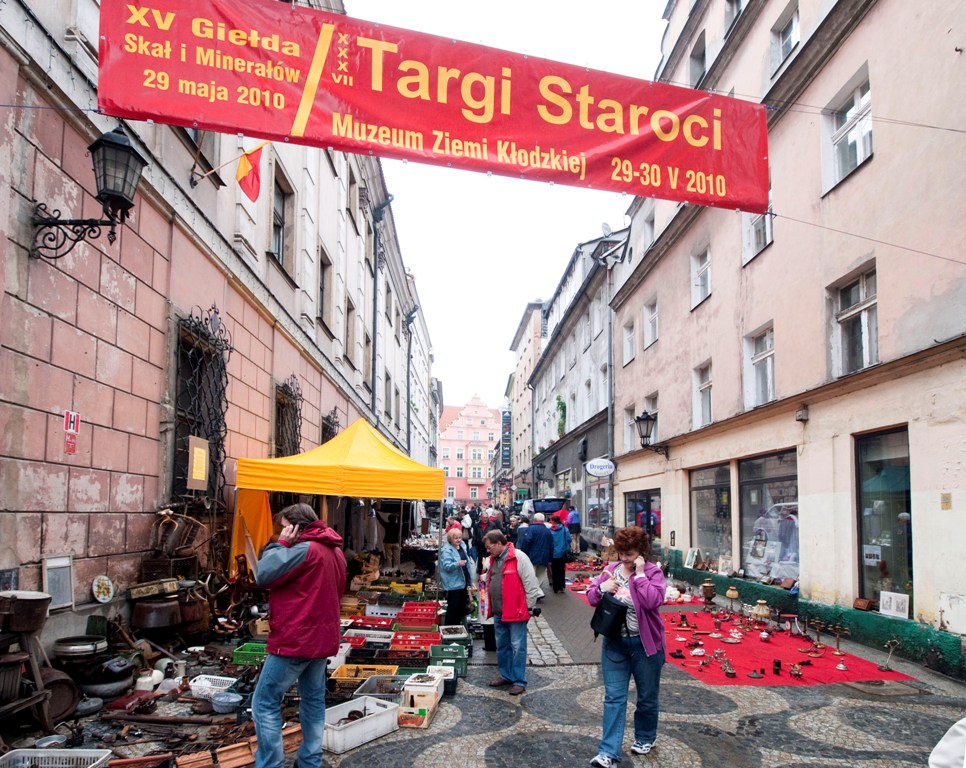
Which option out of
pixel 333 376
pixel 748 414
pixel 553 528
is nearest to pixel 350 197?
pixel 333 376

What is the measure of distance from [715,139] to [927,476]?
4659mm

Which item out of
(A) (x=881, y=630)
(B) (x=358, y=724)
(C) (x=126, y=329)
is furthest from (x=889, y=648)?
(C) (x=126, y=329)

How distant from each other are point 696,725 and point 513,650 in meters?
1.91

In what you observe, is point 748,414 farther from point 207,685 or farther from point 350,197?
point 350,197

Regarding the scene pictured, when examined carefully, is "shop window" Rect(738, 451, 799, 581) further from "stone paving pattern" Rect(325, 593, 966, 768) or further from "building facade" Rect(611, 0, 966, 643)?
"stone paving pattern" Rect(325, 593, 966, 768)

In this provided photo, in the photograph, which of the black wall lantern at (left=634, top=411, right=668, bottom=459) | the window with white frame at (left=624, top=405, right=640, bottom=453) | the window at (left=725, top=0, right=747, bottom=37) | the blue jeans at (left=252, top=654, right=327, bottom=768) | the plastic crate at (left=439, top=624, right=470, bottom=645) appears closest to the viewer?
the blue jeans at (left=252, top=654, right=327, bottom=768)

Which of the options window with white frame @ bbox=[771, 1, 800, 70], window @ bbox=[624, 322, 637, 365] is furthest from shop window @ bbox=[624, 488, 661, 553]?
window with white frame @ bbox=[771, 1, 800, 70]

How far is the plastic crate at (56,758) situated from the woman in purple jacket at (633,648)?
3.21 meters

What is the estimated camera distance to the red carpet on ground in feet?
25.4

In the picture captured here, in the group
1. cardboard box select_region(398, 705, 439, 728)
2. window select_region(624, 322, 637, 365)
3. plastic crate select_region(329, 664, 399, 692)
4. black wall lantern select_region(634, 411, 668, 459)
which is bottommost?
cardboard box select_region(398, 705, 439, 728)

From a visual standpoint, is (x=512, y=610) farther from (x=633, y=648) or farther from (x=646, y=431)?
(x=646, y=431)

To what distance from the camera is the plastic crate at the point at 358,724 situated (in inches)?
211

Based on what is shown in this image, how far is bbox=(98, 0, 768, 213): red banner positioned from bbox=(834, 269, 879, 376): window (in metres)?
4.04

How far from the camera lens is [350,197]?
20703mm
